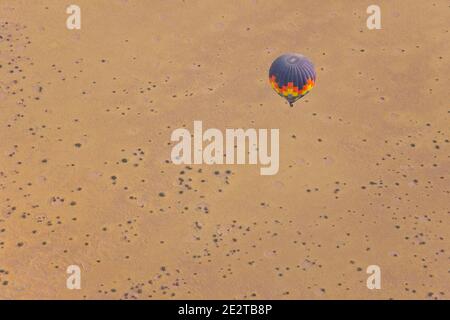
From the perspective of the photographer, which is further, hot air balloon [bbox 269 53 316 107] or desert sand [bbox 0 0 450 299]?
hot air balloon [bbox 269 53 316 107]

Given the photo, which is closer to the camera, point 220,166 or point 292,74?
point 292,74

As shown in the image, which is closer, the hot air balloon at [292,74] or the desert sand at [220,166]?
the desert sand at [220,166]

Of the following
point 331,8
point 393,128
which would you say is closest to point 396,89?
point 393,128

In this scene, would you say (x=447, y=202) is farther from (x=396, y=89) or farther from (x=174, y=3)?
(x=174, y=3)

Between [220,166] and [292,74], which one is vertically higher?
[292,74]
